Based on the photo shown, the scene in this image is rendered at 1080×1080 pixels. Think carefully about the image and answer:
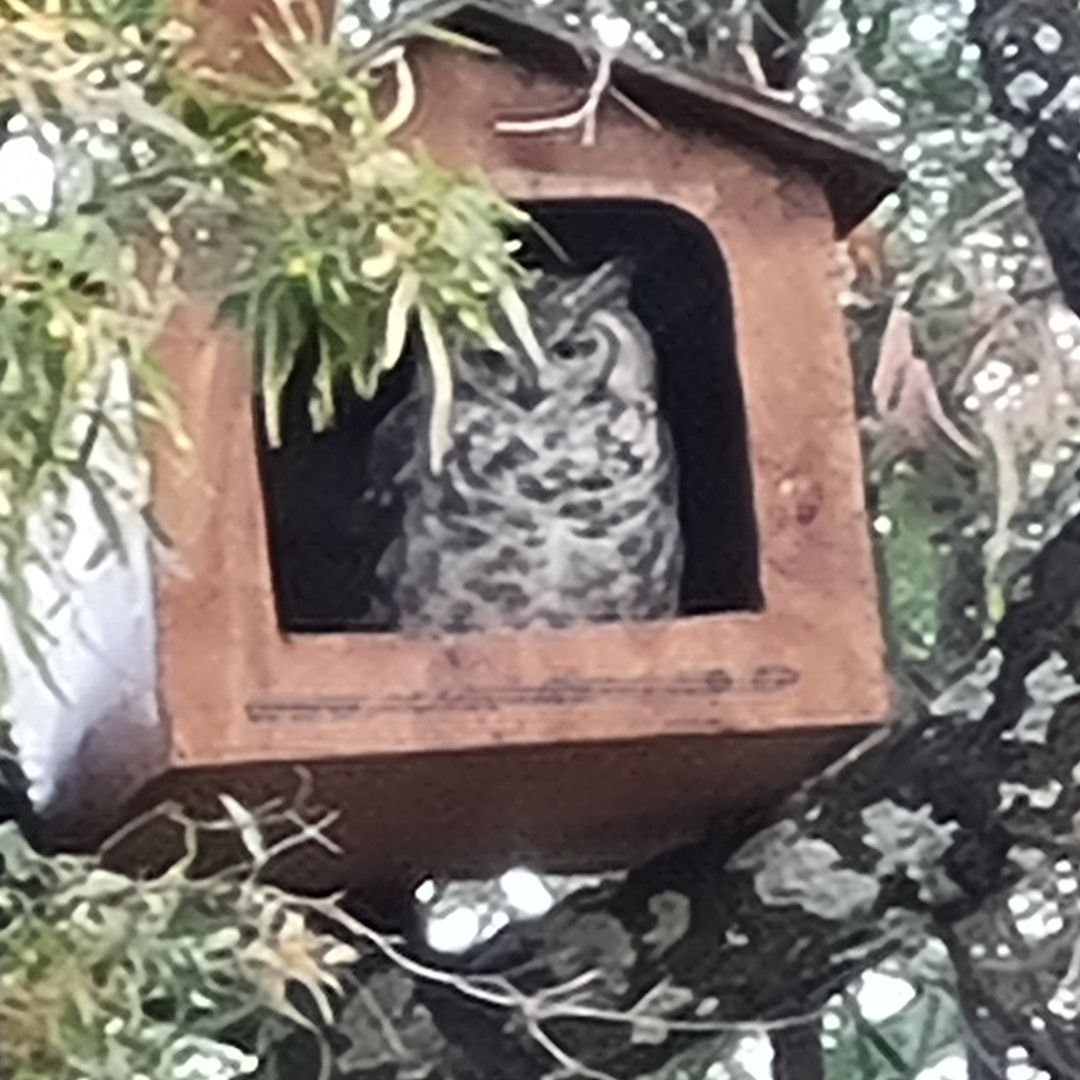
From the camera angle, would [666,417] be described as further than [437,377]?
Yes

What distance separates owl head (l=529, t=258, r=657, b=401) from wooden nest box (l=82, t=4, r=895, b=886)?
2cm

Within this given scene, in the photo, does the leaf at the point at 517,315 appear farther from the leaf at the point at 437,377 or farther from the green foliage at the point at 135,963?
the green foliage at the point at 135,963

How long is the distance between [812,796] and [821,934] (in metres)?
0.03

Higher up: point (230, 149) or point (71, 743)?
point (230, 149)

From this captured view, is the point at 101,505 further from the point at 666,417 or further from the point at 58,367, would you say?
the point at 666,417

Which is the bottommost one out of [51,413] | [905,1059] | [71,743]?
[905,1059]

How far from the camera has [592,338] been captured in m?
0.59

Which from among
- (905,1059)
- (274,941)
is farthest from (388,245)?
(905,1059)

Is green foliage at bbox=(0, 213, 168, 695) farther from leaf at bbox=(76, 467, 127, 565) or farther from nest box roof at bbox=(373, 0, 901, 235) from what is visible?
nest box roof at bbox=(373, 0, 901, 235)

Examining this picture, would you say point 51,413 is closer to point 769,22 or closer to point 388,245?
point 388,245

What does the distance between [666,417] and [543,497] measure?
54mm

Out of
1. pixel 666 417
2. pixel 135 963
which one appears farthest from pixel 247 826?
pixel 666 417

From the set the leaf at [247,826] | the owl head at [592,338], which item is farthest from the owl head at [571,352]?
the leaf at [247,826]

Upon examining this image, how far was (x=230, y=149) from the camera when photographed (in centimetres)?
51
